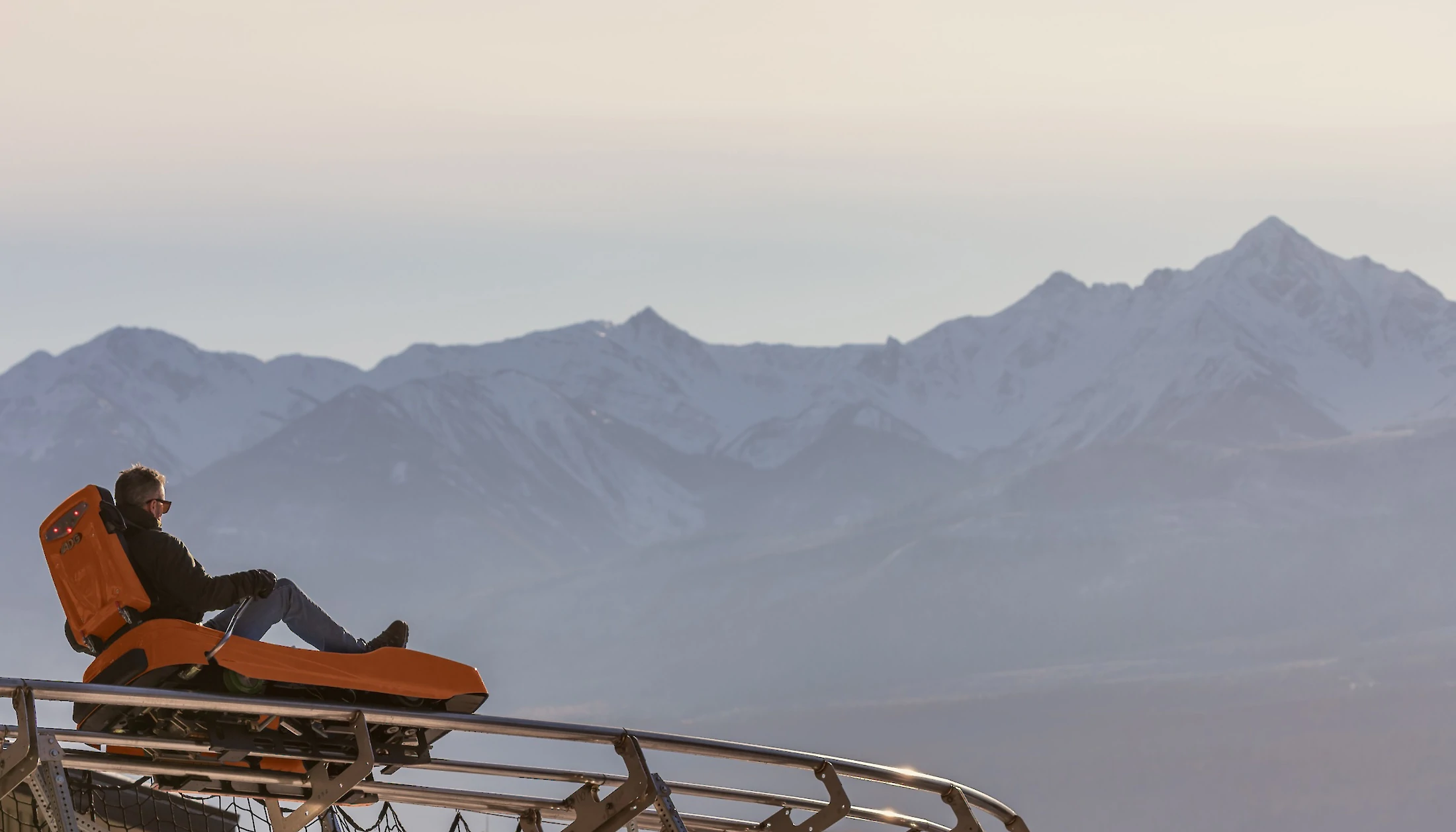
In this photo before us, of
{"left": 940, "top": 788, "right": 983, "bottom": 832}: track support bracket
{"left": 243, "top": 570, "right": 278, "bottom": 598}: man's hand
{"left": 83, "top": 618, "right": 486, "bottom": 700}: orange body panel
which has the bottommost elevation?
{"left": 940, "top": 788, "right": 983, "bottom": 832}: track support bracket

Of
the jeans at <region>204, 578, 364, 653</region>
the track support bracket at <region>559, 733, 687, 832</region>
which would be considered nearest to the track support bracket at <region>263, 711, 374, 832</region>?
the jeans at <region>204, 578, 364, 653</region>

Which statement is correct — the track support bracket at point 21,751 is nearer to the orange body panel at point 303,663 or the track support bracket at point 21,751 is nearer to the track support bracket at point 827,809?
the orange body panel at point 303,663

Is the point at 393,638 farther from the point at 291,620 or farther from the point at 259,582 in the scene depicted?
the point at 259,582

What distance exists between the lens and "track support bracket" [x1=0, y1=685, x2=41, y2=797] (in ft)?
26.7

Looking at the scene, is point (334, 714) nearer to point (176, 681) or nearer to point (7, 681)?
point (176, 681)

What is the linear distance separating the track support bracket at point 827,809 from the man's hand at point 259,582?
3659mm

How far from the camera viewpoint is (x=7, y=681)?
27.1ft

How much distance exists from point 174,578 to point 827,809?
4.44m

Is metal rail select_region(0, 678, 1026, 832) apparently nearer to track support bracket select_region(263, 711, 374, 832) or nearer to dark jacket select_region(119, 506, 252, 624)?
track support bracket select_region(263, 711, 374, 832)

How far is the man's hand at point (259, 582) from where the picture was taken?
10141 mm

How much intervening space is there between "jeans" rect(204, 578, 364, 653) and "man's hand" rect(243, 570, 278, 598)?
10cm

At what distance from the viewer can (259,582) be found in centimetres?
1023

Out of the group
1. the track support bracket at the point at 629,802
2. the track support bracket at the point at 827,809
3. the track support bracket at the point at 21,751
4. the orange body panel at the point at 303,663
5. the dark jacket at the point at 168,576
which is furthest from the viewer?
the track support bracket at the point at 827,809

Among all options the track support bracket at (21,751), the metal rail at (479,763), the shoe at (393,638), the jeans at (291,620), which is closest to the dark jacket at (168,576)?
the jeans at (291,620)
